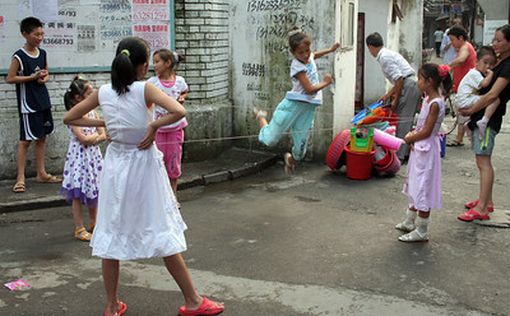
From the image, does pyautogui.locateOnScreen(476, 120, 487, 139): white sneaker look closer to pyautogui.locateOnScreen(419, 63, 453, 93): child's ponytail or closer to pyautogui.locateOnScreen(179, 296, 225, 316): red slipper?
pyautogui.locateOnScreen(419, 63, 453, 93): child's ponytail

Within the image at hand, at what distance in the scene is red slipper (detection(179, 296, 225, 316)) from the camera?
427 cm

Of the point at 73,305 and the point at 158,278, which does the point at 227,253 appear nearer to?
the point at 158,278

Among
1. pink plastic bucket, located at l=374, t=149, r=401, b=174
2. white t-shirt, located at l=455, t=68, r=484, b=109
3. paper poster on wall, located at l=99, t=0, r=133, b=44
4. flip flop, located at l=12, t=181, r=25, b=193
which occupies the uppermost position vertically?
paper poster on wall, located at l=99, t=0, r=133, b=44

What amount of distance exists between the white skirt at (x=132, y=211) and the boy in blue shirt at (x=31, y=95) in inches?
150

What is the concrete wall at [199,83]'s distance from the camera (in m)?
8.21

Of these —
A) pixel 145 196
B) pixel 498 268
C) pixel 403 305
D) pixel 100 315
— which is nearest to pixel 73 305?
pixel 100 315

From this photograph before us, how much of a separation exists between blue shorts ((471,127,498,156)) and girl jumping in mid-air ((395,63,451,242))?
0.86 metres

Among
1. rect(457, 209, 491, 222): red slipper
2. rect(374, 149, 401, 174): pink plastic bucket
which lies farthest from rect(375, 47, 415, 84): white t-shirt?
rect(457, 209, 491, 222): red slipper

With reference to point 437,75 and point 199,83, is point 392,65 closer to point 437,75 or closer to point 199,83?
point 199,83

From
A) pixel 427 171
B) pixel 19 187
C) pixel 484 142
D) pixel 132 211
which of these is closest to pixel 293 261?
pixel 427 171

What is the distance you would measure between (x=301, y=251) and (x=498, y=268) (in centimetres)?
170

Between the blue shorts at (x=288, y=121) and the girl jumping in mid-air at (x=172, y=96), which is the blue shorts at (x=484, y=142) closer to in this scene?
the blue shorts at (x=288, y=121)

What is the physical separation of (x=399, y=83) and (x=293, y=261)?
180 inches

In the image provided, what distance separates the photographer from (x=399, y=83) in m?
9.02
